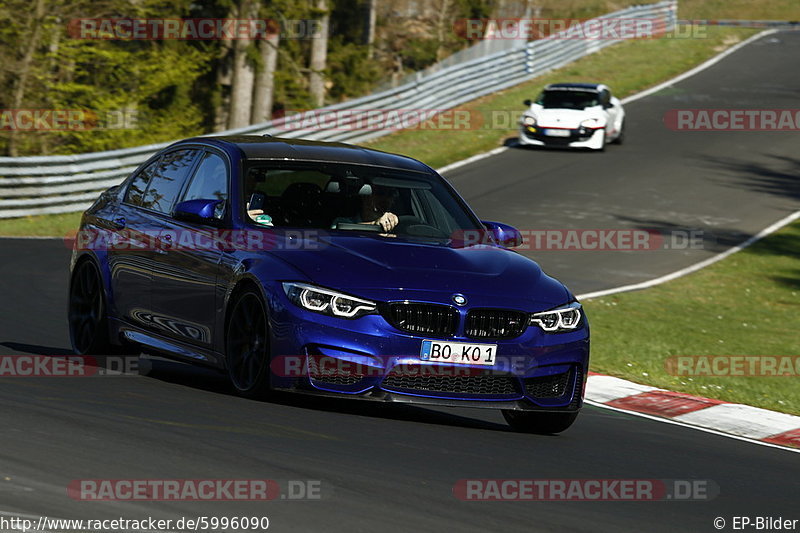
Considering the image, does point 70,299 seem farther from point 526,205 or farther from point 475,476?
point 526,205

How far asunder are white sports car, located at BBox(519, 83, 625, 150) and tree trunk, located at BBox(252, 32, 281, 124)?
1039cm

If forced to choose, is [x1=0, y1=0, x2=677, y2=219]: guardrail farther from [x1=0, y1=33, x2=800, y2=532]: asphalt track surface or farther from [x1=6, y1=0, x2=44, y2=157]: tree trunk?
→ [x1=0, y1=33, x2=800, y2=532]: asphalt track surface

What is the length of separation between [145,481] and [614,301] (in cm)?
1112

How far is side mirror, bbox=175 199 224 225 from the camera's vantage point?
8.34 metres

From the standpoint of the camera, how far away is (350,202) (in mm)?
8633

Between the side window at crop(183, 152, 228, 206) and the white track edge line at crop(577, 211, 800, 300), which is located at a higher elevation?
the side window at crop(183, 152, 228, 206)

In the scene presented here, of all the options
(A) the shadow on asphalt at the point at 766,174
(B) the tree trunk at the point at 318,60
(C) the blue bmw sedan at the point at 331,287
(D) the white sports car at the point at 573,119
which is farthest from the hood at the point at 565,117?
(C) the blue bmw sedan at the point at 331,287

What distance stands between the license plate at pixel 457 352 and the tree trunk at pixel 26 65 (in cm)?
2473

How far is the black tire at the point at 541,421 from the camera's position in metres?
8.29

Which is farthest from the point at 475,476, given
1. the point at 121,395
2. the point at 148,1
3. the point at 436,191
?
the point at 148,1

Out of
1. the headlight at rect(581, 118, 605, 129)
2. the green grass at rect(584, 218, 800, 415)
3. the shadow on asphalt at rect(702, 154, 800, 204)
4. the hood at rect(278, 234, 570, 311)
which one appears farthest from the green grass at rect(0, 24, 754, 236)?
the hood at rect(278, 234, 570, 311)

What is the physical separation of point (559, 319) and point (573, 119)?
22.1 m

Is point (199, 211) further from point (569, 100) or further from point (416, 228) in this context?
point (569, 100)

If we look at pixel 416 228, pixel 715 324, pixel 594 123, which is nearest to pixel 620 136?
pixel 594 123
